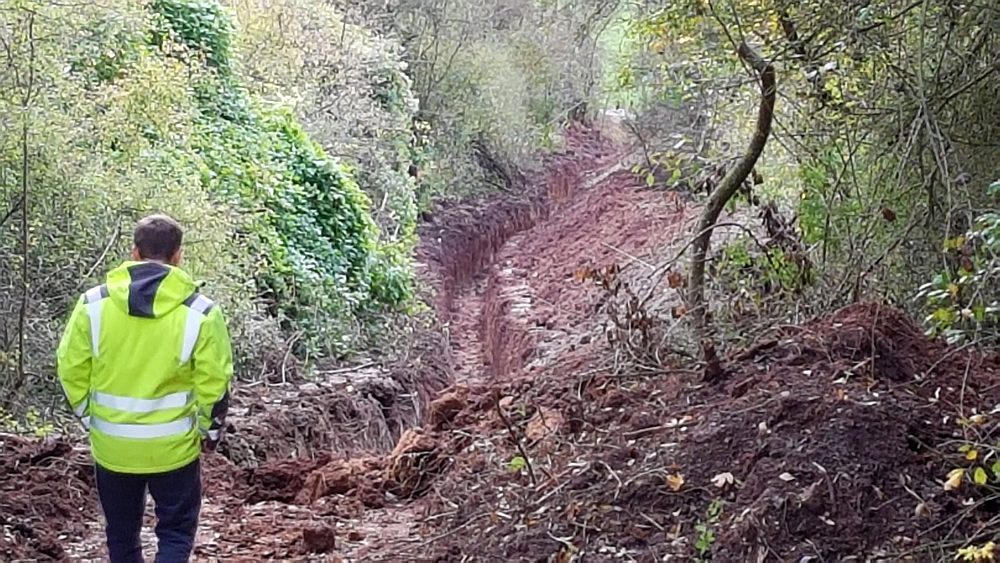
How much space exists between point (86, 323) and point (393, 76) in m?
17.8

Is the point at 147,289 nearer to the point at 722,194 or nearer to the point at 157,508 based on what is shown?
the point at 157,508

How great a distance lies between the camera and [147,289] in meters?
5.17

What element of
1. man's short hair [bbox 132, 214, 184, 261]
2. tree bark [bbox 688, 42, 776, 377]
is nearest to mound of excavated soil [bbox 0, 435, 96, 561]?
man's short hair [bbox 132, 214, 184, 261]

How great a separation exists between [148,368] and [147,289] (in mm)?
327

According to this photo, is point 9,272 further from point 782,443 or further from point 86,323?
point 782,443

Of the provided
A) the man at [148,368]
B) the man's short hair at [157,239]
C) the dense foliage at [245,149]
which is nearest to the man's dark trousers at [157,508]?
the man at [148,368]

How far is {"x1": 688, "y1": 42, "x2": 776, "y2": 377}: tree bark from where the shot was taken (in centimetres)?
775

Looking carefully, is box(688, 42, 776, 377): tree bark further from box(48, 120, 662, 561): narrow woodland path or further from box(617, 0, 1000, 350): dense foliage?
box(48, 120, 662, 561): narrow woodland path

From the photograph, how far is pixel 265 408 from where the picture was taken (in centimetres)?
1271

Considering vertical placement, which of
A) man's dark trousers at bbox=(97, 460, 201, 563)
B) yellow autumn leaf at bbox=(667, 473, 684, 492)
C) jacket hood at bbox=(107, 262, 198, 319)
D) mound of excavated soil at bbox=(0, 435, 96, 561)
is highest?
jacket hood at bbox=(107, 262, 198, 319)

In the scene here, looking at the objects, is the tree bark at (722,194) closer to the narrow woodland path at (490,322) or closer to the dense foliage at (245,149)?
the narrow woodland path at (490,322)

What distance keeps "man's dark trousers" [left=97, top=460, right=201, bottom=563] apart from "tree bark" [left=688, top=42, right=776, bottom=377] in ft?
10.8

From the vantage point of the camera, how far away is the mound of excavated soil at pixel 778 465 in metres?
5.46

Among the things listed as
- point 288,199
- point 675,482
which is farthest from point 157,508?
point 288,199
